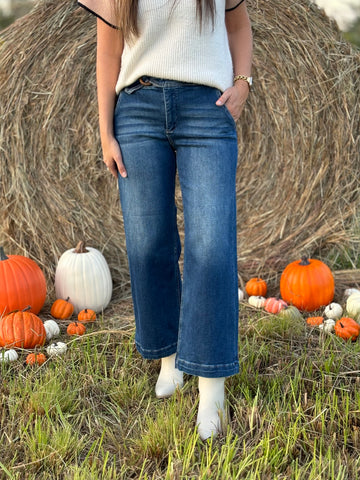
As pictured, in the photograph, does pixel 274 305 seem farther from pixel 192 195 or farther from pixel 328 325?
pixel 192 195

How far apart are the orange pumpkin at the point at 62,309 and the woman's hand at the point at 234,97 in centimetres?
137

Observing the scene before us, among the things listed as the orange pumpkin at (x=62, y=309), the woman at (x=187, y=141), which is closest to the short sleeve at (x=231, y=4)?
A: the woman at (x=187, y=141)

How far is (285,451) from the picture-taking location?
1.62 m

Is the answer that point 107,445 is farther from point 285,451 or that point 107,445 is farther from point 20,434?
point 285,451

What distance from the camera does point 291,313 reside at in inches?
100

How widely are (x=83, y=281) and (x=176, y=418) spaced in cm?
127

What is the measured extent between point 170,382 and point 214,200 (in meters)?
0.64

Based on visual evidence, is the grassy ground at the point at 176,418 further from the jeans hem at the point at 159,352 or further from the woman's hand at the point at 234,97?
the woman's hand at the point at 234,97

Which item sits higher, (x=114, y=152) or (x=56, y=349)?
(x=114, y=152)

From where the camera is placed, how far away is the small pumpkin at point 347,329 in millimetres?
2340

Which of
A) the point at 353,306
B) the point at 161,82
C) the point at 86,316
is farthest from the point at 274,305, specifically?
the point at 161,82

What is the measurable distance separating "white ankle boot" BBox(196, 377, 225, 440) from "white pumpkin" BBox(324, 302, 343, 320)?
995 mm

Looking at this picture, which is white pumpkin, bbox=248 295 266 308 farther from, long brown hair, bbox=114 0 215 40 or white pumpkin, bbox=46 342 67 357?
long brown hair, bbox=114 0 215 40

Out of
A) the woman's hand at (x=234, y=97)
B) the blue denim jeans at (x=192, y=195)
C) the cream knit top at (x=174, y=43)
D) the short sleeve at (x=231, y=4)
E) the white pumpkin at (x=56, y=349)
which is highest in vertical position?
the short sleeve at (x=231, y=4)
